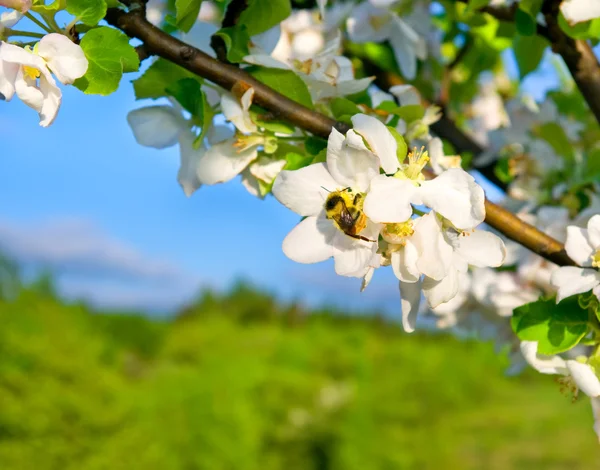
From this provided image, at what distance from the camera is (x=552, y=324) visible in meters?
0.68

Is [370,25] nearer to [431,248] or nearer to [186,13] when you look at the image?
[186,13]

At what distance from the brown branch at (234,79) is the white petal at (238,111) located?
0.01 m

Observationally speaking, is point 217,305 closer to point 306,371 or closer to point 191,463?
point 306,371

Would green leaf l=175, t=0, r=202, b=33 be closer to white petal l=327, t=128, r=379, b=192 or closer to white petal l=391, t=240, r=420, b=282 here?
white petal l=327, t=128, r=379, b=192

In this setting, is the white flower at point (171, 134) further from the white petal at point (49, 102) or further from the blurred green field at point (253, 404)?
the blurred green field at point (253, 404)

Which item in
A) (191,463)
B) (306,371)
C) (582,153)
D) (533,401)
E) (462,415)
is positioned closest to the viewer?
(582,153)

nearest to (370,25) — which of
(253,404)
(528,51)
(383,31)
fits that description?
(383,31)

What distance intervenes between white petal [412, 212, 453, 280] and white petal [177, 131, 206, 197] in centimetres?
28

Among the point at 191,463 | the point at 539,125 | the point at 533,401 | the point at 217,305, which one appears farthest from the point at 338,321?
the point at 539,125

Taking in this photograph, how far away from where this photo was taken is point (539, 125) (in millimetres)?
1200

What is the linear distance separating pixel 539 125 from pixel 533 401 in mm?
9677

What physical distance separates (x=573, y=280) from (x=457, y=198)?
0.60 ft

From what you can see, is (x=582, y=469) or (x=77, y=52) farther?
(x=582, y=469)

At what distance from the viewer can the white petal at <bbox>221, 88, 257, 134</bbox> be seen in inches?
24.9
